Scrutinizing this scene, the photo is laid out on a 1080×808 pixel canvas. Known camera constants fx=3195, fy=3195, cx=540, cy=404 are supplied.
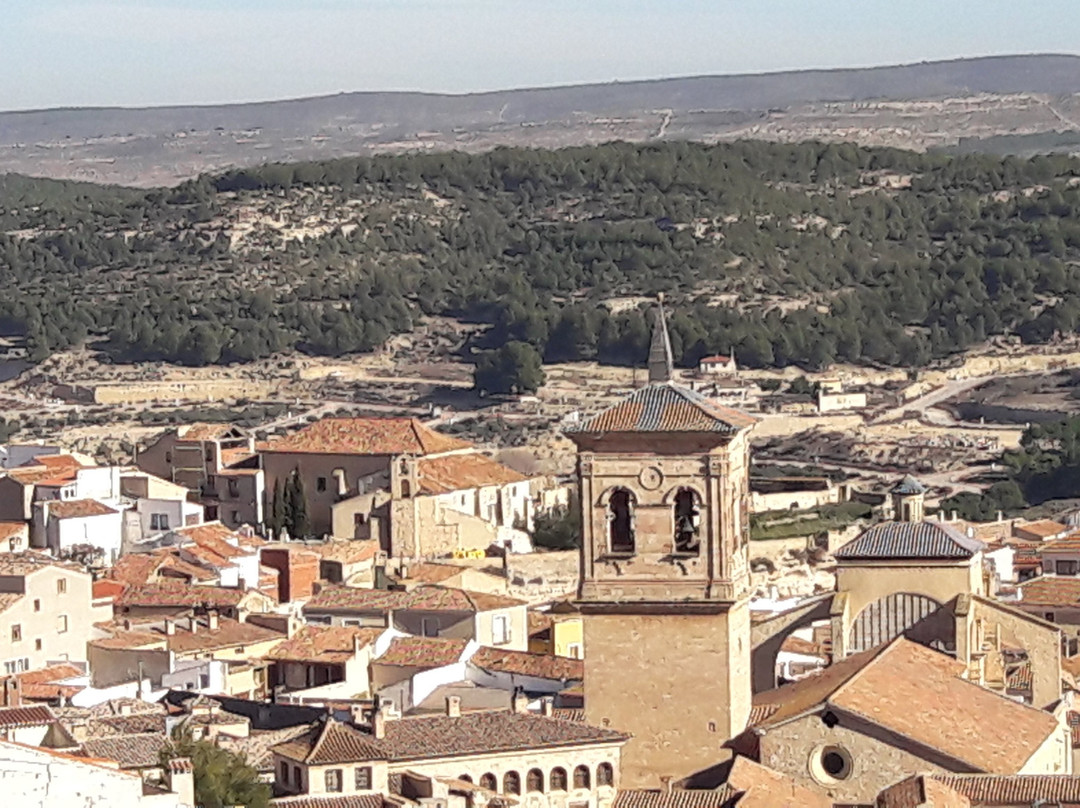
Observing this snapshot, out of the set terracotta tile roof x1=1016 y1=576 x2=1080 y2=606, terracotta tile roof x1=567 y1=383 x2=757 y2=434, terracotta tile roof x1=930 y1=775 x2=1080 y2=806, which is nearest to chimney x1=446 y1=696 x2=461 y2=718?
terracotta tile roof x1=567 y1=383 x2=757 y2=434

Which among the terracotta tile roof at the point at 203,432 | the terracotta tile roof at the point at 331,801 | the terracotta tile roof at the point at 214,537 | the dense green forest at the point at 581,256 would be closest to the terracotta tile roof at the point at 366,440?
the terracotta tile roof at the point at 203,432

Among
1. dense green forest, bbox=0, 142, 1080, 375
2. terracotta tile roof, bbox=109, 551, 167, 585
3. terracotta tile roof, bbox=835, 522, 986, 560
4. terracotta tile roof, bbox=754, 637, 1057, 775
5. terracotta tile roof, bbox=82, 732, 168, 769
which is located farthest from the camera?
dense green forest, bbox=0, 142, 1080, 375

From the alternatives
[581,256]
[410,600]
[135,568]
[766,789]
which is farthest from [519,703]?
[581,256]

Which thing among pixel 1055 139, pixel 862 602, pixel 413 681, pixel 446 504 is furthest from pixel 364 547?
pixel 1055 139

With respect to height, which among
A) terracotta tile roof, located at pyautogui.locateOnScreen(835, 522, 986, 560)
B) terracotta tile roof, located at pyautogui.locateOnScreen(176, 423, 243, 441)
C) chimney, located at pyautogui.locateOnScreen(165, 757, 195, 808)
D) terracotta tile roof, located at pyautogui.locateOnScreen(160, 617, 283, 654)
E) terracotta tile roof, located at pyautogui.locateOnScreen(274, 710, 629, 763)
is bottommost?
terracotta tile roof, located at pyautogui.locateOnScreen(176, 423, 243, 441)

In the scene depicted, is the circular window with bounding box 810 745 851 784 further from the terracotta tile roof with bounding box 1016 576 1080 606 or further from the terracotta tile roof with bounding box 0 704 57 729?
the terracotta tile roof with bounding box 1016 576 1080 606

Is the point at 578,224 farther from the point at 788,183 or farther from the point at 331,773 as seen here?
the point at 331,773

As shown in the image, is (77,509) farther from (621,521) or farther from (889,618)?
(621,521)
